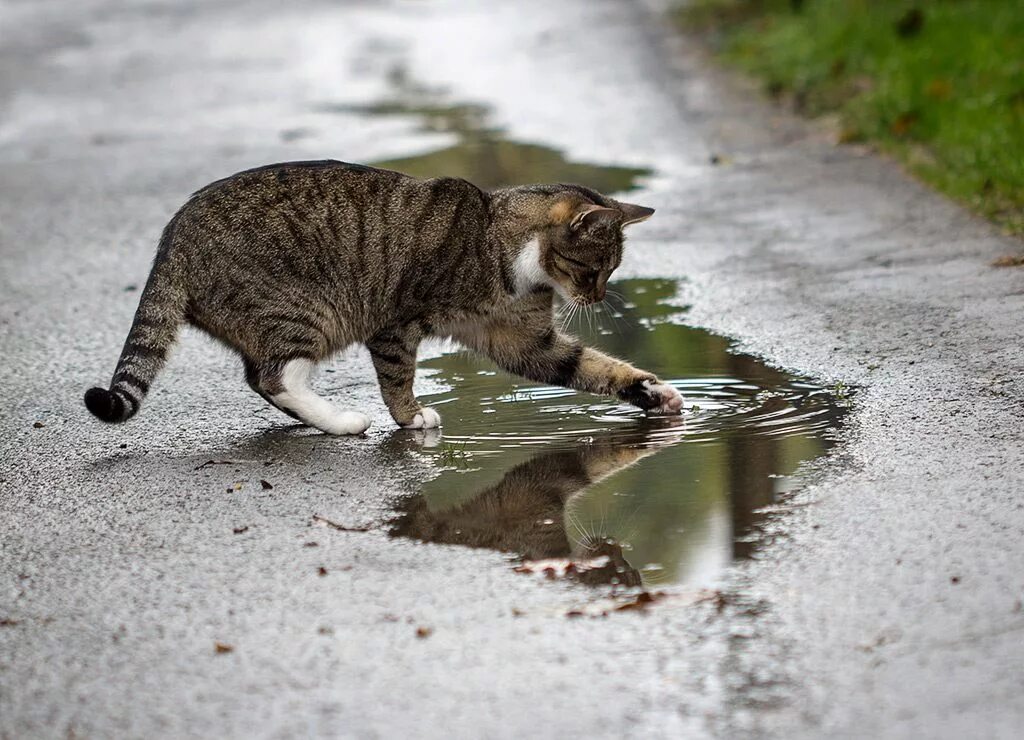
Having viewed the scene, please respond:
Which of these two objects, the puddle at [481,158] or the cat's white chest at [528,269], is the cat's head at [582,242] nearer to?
the cat's white chest at [528,269]

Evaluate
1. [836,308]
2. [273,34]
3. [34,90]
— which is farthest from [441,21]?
[836,308]

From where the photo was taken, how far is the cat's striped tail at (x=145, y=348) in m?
5.60

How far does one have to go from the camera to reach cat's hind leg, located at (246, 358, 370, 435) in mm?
5867

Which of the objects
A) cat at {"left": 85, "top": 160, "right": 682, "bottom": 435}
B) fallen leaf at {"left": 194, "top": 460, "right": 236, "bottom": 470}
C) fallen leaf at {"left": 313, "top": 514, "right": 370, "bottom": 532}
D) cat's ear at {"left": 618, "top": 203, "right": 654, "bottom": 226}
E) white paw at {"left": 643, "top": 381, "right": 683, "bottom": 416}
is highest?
cat's ear at {"left": 618, "top": 203, "right": 654, "bottom": 226}

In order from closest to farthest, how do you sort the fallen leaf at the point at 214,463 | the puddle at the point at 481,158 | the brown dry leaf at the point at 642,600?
the brown dry leaf at the point at 642,600, the fallen leaf at the point at 214,463, the puddle at the point at 481,158

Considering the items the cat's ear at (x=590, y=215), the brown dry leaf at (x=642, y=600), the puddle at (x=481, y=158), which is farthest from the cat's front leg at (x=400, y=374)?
the puddle at (x=481, y=158)

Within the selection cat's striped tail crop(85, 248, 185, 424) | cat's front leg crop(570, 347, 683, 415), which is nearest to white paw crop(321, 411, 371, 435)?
cat's striped tail crop(85, 248, 185, 424)

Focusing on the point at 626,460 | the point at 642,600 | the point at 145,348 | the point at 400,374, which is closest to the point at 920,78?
the point at 400,374

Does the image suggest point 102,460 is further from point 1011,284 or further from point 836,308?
point 1011,284

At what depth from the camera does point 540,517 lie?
15.8 ft

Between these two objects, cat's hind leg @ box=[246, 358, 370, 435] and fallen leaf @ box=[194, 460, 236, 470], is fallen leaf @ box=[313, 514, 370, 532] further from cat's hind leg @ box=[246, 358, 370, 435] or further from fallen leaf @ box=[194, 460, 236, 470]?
cat's hind leg @ box=[246, 358, 370, 435]

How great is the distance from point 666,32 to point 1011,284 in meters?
11.9

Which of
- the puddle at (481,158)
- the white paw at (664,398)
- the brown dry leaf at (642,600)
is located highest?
the puddle at (481,158)

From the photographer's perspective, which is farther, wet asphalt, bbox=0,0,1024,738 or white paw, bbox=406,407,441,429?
white paw, bbox=406,407,441,429
